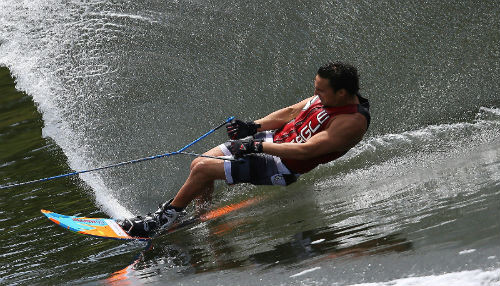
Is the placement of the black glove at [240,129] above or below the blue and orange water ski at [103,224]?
above

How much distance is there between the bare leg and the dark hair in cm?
97

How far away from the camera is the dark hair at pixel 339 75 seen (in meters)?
4.34

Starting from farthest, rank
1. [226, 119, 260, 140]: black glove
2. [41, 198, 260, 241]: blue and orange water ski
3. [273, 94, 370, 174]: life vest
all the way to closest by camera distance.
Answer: [226, 119, 260, 140]: black glove, [41, 198, 260, 241]: blue and orange water ski, [273, 94, 370, 174]: life vest

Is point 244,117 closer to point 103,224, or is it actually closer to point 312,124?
point 312,124

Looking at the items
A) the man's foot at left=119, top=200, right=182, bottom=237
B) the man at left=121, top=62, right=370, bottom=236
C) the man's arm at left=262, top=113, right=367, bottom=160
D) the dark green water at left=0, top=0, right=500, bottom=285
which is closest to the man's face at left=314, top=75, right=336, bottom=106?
the man at left=121, top=62, right=370, bottom=236

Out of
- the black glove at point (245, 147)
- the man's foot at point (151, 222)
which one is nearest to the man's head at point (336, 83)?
the black glove at point (245, 147)

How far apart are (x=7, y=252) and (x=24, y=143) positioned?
2.52m

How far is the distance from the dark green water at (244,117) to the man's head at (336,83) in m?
0.68

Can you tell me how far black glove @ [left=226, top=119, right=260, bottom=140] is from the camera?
4844mm

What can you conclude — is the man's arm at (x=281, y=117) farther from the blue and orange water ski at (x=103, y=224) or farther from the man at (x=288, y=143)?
the blue and orange water ski at (x=103, y=224)

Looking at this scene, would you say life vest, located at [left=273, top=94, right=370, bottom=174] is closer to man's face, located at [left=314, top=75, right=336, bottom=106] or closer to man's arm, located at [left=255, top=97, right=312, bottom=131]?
man's face, located at [left=314, top=75, right=336, bottom=106]

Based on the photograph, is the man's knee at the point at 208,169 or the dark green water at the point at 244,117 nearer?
the dark green water at the point at 244,117

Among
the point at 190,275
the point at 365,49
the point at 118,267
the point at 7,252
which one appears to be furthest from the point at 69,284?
the point at 365,49

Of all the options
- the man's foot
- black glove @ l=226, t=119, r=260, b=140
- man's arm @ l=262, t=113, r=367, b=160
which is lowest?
the man's foot
